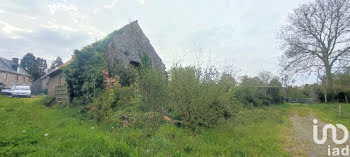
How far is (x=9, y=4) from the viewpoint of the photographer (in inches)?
320

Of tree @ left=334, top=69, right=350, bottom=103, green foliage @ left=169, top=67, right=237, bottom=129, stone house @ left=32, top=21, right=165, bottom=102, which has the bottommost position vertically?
green foliage @ left=169, top=67, right=237, bottom=129

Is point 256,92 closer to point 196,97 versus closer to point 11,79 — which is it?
point 196,97

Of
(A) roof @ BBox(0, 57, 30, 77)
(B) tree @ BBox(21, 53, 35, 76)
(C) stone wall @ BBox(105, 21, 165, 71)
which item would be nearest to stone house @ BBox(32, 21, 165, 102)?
(C) stone wall @ BBox(105, 21, 165, 71)

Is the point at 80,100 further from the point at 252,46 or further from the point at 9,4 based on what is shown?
the point at 252,46

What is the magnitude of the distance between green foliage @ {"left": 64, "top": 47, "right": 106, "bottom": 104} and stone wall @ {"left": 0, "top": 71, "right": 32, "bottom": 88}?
2497 cm

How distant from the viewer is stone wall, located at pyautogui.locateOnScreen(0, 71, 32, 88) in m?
24.2

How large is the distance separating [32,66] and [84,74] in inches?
1820

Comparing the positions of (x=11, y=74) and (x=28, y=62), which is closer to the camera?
(x=11, y=74)

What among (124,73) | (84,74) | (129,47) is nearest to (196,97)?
(124,73)

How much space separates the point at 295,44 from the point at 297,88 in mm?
12686

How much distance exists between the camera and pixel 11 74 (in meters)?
26.6

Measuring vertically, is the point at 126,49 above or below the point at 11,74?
above

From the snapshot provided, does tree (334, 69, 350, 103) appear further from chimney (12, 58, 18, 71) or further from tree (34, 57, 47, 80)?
tree (34, 57, 47, 80)

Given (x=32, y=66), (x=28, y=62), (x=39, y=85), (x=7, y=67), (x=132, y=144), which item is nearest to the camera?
(x=132, y=144)
